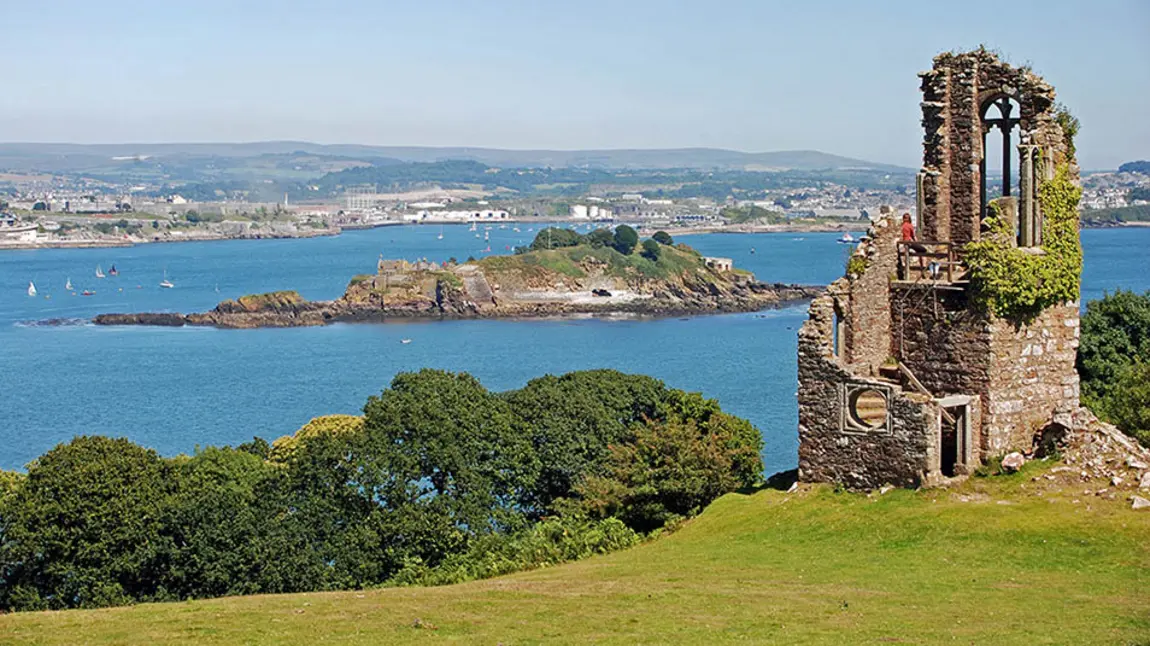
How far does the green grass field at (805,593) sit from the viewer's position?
12.8 meters

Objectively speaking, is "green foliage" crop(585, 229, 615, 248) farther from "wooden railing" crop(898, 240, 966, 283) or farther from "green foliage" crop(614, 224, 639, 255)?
"wooden railing" crop(898, 240, 966, 283)

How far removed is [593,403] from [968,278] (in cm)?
1740

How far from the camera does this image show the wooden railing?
750 inches

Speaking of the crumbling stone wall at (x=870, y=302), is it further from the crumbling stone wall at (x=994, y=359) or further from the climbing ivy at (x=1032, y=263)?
the climbing ivy at (x=1032, y=263)

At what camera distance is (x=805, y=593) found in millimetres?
14508

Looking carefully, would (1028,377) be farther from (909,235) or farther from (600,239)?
(600,239)

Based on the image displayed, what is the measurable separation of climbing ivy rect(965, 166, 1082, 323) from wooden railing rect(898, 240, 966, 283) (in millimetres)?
733

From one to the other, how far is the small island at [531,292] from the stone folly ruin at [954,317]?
103989 mm

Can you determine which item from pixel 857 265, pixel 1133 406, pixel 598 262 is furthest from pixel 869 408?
pixel 598 262

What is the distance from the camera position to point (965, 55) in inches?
742

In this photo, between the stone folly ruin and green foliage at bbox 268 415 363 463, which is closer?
the stone folly ruin

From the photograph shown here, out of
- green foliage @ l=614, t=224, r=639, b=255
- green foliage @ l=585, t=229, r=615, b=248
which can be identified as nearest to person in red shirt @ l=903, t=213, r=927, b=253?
green foliage @ l=614, t=224, r=639, b=255

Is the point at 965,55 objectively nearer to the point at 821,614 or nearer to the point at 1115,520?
the point at 1115,520

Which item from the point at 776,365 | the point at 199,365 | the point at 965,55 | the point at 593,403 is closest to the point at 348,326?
the point at 199,365
